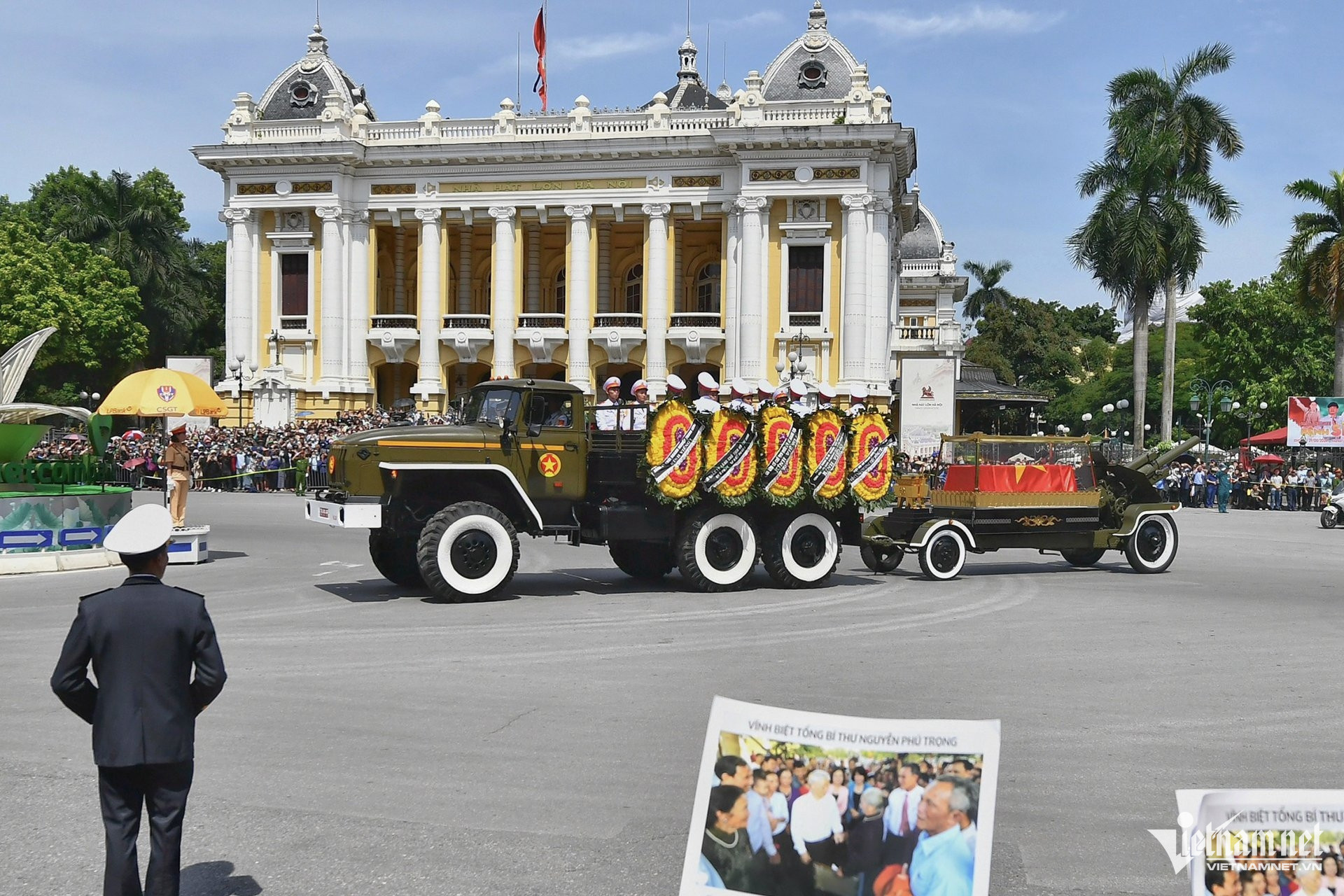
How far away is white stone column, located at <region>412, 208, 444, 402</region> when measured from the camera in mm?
51500

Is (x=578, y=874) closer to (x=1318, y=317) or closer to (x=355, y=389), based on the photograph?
(x=355, y=389)

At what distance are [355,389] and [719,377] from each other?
14.9 meters

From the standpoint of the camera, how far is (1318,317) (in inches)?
2280

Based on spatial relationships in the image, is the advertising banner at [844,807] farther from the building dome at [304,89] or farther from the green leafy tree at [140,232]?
the green leafy tree at [140,232]

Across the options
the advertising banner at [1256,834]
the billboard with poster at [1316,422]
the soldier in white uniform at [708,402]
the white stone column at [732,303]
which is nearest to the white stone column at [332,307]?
the white stone column at [732,303]

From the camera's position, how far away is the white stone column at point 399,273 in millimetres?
55938

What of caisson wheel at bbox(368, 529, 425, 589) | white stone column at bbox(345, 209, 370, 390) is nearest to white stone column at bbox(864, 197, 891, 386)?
white stone column at bbox(345, 209, 370, 390)

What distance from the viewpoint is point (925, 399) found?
4375cm

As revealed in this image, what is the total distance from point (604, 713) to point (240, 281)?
156ft

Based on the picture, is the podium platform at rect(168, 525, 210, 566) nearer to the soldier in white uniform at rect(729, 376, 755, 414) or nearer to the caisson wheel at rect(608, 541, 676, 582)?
the caisson wheel at rect(608, 541, 676, 582)

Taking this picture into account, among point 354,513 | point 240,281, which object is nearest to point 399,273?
point 240,281

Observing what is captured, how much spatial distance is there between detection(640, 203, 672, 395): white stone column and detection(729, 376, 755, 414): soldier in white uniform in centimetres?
3371

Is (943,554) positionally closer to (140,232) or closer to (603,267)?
(603,267)

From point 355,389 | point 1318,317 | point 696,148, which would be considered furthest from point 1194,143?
point 355,389
